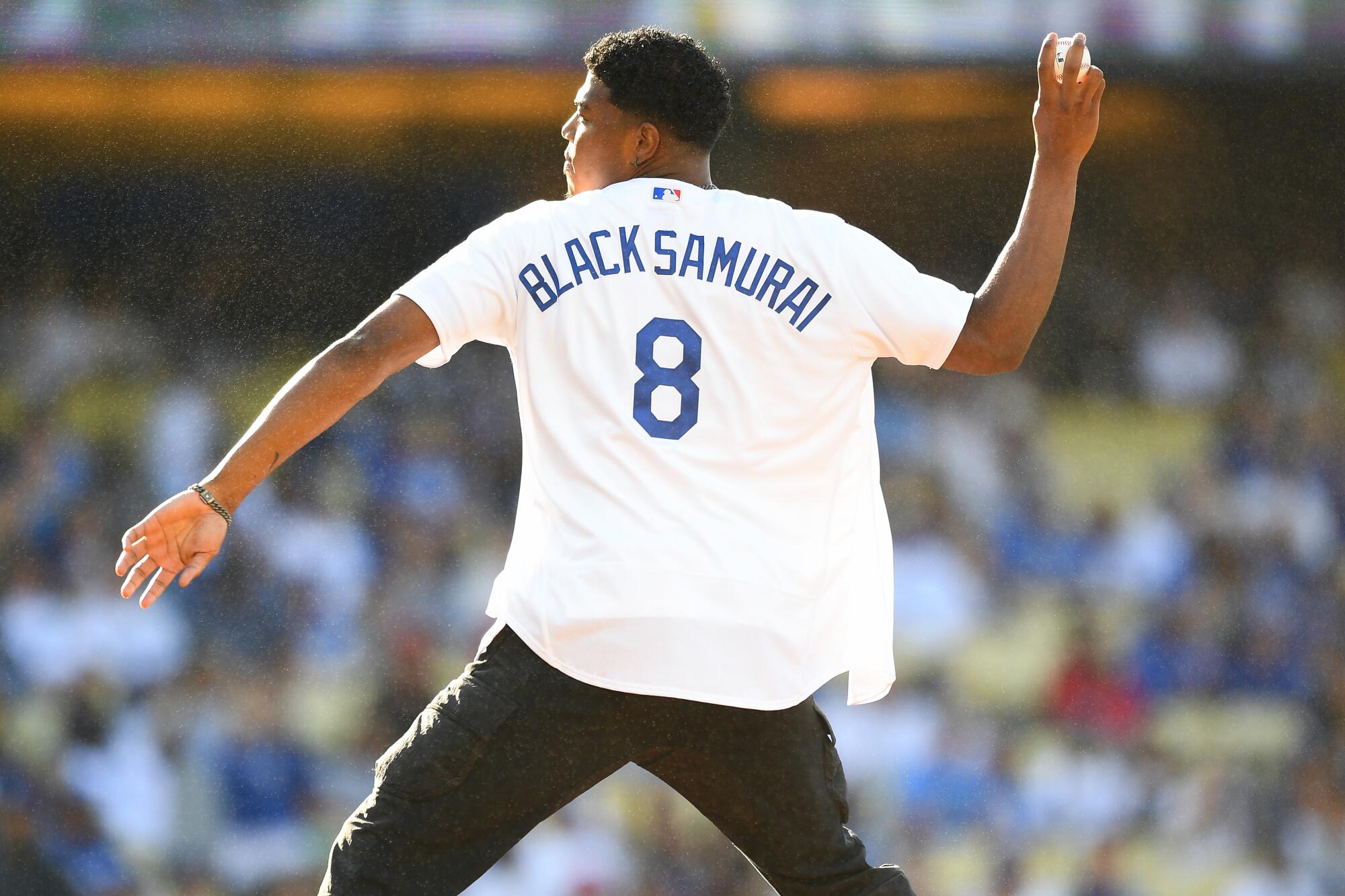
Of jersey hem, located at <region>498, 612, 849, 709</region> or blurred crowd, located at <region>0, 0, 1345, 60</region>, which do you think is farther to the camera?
blurred crowd, located at <region>0, 0, 1345, 60</region>

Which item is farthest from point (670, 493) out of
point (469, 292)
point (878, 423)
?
point (878, 423)

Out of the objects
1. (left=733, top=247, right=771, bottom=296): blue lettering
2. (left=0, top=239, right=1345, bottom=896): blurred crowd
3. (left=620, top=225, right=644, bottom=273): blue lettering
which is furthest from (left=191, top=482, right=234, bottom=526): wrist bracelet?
(left=0, top=239, right=1345, bottom=896): blurred crowd

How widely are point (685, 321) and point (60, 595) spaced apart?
3.94 metres

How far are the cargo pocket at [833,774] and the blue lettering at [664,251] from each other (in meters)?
0.63

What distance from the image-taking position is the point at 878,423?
597cm

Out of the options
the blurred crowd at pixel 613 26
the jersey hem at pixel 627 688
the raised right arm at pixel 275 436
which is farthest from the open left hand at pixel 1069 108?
the blurred crowd at pixel 613 26

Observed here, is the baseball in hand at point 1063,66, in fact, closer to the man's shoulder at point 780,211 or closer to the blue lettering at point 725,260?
the man's shoulder at point 780,211

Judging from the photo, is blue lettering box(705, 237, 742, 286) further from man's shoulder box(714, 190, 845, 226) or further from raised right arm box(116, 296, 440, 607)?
raised right arm box(116, 296, 440, 607)

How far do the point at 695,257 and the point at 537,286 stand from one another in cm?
22

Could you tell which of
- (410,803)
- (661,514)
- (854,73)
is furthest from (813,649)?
(854,73)

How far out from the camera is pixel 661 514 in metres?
2.03

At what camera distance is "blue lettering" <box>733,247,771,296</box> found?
81.7 inches

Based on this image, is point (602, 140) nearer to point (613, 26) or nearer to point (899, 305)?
point (899, 305)

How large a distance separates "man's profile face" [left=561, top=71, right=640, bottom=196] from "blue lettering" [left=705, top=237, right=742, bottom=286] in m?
0.27
